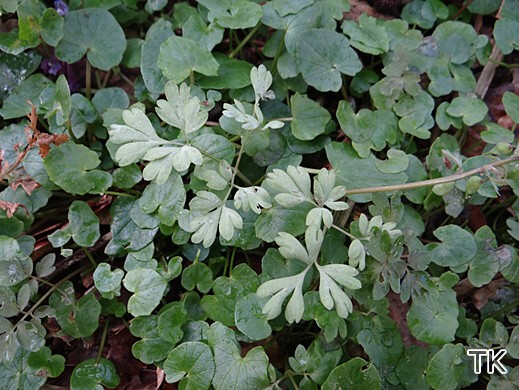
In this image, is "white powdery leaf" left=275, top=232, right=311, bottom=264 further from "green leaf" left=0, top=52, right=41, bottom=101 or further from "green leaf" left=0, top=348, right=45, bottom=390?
"green leaf" left=0, top=52, right=41, bottom=101

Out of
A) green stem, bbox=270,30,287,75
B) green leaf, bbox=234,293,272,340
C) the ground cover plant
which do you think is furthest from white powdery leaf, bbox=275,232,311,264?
green stem, bbox=270,30,287,75

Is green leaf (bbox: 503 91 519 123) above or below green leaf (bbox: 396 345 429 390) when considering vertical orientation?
above

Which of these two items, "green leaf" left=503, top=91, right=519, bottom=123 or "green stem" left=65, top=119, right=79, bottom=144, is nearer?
"green stem" left=65, top=119, right=79, bottom=144

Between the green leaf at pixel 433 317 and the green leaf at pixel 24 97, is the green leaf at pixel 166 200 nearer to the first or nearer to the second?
the green leaf at pixel 24 97

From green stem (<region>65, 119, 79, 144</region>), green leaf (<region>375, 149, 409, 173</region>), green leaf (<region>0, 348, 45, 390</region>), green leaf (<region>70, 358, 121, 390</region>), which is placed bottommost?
green leaf (<region>70, 358, 121, 390</region>)

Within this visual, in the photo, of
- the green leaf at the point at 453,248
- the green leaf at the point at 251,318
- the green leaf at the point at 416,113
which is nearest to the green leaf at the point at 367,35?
the green leaf at the point at 416,113
